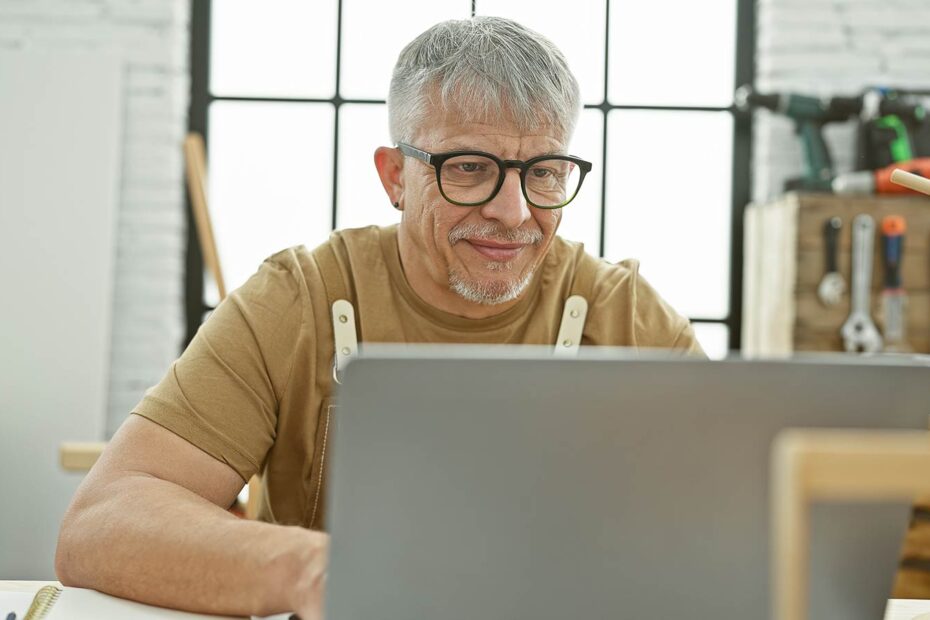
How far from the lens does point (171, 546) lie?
1.02 m

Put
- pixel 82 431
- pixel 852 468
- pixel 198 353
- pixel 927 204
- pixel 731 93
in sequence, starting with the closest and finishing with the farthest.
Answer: pixel 852 468 < pixel 198 353 < pixel 927 204 < pixel 82 431 < pixel 731 93

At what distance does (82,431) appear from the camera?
10.5 ft

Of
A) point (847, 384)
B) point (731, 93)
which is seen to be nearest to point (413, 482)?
point (847, 384)

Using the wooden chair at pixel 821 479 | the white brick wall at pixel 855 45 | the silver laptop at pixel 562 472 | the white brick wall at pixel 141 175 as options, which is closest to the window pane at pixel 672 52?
the white brick wall at pixel 855 45

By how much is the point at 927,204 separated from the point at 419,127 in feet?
6.18

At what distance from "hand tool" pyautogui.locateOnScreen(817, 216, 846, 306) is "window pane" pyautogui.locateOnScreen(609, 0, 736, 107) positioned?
85cm

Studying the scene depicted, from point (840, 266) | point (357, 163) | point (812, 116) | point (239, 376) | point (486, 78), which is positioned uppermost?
point (812, 116)

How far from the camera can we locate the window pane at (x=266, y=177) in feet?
11.4

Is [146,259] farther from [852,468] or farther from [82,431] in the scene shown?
[852,468]

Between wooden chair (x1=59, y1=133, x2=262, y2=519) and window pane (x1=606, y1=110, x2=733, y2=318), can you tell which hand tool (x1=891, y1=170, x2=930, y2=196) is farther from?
window pane (x1=606, y1=110, x2=733, y2=318)

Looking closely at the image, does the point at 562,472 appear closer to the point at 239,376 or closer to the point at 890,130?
the point at 239,376

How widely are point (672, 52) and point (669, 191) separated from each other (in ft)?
1.55

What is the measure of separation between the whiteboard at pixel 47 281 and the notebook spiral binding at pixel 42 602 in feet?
7.38

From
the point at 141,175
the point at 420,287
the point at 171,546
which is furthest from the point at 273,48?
the point at 171,546
